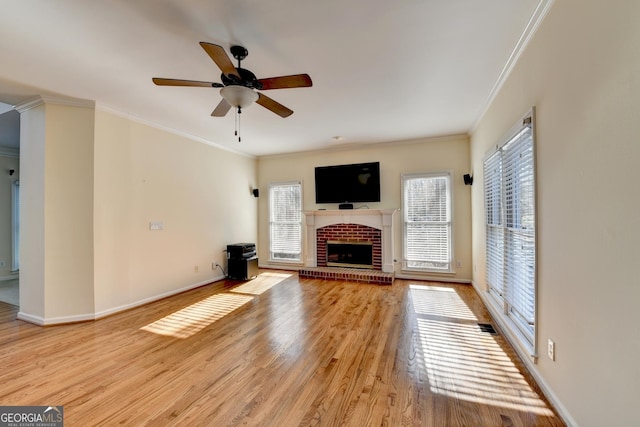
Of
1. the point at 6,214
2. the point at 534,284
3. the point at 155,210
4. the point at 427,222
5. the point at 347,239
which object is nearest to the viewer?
the point at 534,284

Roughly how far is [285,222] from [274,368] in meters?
4.12

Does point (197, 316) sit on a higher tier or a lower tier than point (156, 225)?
lower

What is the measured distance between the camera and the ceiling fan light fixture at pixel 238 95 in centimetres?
221

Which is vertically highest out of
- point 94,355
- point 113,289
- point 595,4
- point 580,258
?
point 595,4

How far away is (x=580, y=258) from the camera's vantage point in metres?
1.50

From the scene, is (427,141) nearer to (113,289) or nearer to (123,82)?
(123,82)

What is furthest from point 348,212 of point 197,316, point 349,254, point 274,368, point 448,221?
point 274,368

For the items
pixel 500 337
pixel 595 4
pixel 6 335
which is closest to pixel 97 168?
pixel 6 335

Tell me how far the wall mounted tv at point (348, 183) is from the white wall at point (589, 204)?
3.30m

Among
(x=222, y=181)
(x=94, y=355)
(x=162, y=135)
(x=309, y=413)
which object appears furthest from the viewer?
(x=222, y=181)

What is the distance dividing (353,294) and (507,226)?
2338mm

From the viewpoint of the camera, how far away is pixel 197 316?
3400 mm

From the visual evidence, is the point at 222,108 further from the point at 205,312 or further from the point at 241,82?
the point at 205,312

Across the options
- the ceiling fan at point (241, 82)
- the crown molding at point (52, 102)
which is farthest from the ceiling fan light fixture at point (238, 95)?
the crown molding at point (52, 102)
